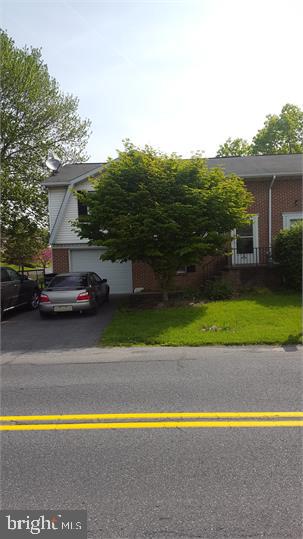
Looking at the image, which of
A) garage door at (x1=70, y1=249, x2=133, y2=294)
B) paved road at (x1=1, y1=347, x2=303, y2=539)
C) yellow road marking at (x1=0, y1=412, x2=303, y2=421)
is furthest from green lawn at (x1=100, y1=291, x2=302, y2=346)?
garage door at (x1=70, y1=249, x2=133, y2=294)

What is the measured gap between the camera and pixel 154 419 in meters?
4.00

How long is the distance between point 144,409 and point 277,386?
6.21 feet

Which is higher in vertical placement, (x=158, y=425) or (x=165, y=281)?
(x=165, y=281)

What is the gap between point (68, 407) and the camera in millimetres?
4441

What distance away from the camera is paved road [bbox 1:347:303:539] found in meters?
2.43

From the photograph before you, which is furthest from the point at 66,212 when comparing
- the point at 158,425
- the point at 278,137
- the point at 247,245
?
the point at 278,137

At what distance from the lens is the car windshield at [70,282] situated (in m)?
11.7

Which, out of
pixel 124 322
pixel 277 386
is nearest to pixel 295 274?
pixel 124 322

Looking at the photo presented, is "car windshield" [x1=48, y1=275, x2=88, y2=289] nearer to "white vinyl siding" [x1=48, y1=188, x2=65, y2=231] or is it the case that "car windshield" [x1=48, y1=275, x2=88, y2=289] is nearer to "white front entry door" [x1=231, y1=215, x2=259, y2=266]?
"white vinyl siding" [x1=48, y1=188, x2=65, y2=231]

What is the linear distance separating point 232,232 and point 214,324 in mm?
8197

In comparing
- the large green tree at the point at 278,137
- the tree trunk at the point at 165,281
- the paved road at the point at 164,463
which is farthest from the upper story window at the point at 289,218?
the large green tree at the point at 278,137

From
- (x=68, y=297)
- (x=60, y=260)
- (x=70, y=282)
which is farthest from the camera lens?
(x=60, y=260)

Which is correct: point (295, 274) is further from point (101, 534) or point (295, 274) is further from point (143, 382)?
point (101, 534)

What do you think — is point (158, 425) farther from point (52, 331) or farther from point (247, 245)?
point (247, 245)
